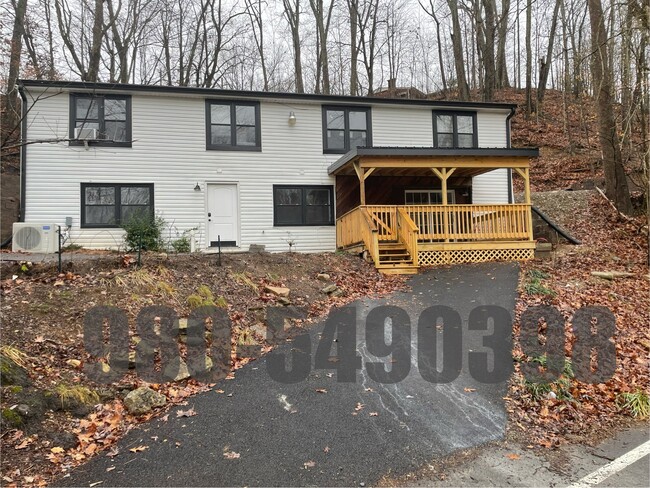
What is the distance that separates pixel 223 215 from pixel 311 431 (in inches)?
389

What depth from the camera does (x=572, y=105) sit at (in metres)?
25.4

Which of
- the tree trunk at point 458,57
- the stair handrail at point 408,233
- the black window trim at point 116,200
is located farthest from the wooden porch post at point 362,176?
the tree trunk at point 458,57

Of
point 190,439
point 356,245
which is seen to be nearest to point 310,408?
point 190,439

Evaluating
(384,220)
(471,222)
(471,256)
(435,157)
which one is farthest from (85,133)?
(471,256)

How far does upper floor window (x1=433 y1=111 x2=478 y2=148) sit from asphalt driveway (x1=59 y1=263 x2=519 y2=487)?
1033 centimetres

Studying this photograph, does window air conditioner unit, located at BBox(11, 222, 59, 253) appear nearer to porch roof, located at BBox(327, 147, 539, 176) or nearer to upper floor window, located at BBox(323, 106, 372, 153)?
porch roof, located at BBox(327, 147, 539, 176)

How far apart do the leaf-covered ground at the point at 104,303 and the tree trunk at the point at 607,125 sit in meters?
8.35

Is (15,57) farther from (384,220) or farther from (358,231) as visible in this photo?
(384,220)

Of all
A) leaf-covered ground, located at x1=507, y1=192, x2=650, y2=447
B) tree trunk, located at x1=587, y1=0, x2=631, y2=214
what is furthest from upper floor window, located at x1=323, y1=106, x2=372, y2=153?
tree trunk, located at x1=587, y1=0, x2=631, y2=214

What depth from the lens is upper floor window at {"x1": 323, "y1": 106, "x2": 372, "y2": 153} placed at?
14.0 meters

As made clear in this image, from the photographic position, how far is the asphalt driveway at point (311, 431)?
134 inches

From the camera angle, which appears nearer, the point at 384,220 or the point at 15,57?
the point at 384,220

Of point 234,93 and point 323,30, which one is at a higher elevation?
point 323,30

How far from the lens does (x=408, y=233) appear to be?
11.5m
